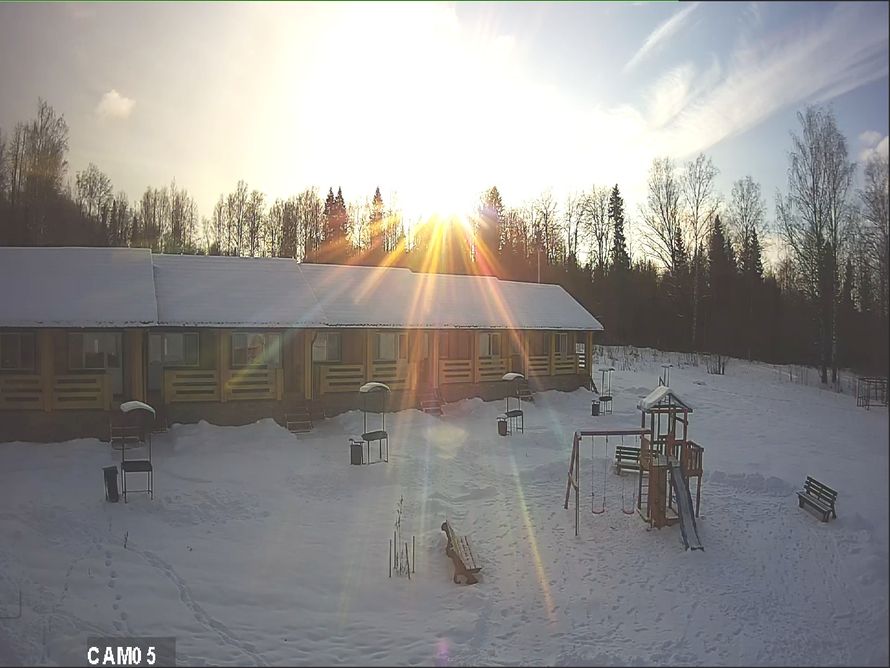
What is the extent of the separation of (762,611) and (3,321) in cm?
1799

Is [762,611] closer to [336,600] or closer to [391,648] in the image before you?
[391,648]

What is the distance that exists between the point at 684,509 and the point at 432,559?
194 inches

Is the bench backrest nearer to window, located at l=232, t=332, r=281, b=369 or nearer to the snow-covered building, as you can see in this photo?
the snow-covered building

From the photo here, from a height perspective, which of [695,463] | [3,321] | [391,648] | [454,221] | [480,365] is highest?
[454,221]

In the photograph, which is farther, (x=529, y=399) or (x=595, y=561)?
(x=529, y=399)

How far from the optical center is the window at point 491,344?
78.7 feet

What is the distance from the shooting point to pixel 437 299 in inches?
921

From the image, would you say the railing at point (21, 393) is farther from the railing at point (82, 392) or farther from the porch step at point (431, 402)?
the porch step at point (431, 402)

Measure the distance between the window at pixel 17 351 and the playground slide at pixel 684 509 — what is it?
17.2 meters

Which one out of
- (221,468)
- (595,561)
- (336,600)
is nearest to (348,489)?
(221,468)

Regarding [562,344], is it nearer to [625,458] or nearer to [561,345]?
[561,345]

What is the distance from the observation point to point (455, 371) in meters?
21.7

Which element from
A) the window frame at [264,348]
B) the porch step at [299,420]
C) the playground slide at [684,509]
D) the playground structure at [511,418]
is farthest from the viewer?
the window frame at [264,348]

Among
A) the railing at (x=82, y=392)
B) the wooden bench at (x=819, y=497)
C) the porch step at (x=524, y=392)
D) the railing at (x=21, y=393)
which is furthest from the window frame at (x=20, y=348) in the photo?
the wooden bench at (x=819, y=497)
